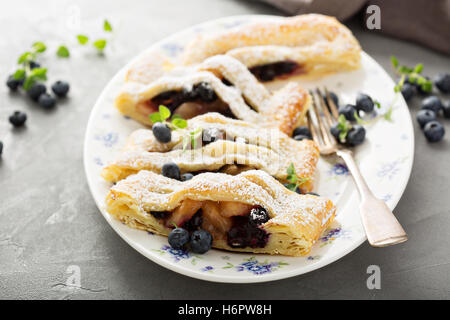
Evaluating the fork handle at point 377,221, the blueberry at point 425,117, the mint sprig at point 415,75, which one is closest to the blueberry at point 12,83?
the fork handle at point 377,221

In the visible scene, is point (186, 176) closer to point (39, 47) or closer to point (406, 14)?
point (39, 47)

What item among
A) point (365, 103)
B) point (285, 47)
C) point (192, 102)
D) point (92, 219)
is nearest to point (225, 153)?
point (192, 102)

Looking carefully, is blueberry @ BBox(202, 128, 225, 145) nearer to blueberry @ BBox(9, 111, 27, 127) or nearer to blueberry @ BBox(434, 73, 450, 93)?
blueberry @ BBox(9, 111, 27, 127)

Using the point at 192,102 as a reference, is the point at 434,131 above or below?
below

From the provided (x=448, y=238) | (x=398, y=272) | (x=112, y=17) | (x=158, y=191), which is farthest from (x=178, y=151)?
(x=112, y=17)

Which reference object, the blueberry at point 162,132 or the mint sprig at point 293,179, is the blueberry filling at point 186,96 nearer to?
the blueberry at point 162,132
